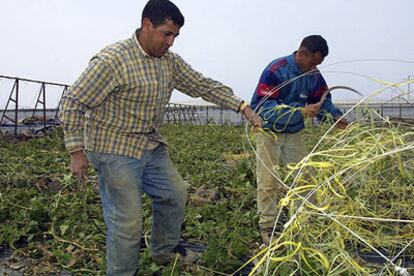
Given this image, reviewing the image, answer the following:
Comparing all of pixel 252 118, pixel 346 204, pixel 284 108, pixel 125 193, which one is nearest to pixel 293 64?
pixel 284 108

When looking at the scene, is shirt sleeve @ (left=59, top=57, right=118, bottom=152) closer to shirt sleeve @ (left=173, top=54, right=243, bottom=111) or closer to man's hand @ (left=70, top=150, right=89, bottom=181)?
man's hand @ (left=70, top=150, right=89, bottom=181)

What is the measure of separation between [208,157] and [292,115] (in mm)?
4490

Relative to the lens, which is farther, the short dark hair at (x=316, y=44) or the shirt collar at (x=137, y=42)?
the short dark hair at (x=316, y=44)

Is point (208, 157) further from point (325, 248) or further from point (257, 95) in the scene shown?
point (325, 248)

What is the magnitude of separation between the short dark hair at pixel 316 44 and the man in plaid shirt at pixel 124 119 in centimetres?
110

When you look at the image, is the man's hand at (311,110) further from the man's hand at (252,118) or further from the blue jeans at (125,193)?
the blue jeans at (125,193)

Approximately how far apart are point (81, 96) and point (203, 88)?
84cm

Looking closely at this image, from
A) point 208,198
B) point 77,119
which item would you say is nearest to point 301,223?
point 77,119

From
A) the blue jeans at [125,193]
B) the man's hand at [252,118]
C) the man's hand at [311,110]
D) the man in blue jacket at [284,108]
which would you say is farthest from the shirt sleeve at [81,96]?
the man's hand at [311,110]

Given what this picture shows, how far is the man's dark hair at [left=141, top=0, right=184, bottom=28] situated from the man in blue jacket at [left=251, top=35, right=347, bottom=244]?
3.38ft

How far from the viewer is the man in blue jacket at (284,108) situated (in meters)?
3.46

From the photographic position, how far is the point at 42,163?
279 inches

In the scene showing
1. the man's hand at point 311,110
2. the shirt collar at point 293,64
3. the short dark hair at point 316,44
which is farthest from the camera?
the shirt collar at point 293,64

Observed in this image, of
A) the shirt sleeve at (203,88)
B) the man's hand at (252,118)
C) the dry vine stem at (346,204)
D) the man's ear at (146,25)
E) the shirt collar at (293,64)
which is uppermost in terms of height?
the man's ear at (146,25)
